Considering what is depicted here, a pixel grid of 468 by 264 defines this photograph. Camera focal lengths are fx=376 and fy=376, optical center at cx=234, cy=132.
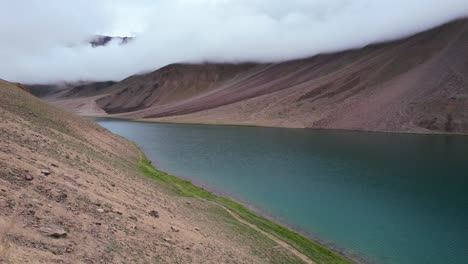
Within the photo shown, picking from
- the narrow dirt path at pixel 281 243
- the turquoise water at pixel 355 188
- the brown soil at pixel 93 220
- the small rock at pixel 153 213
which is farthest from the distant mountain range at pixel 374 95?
the small rock at pixel 153 213

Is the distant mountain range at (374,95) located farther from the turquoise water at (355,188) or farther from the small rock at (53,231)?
the small rock at (53,231)

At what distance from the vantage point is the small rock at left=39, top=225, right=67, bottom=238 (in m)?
11.3

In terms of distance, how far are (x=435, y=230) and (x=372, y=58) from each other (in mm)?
132790

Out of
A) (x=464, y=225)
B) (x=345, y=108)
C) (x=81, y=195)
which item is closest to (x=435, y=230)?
(x=464, y=225)

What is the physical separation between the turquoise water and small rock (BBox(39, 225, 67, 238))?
53.2ft

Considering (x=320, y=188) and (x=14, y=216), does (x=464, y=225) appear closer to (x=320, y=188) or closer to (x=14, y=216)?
(x=320, y=188)

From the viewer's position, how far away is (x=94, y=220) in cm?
1374

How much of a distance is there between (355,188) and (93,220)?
1099 inches

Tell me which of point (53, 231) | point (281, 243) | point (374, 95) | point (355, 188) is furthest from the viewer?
point (374, 95)

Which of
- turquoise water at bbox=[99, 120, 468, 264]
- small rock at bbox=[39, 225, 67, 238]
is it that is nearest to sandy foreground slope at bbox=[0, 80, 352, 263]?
small rock at bbox=[39, 225, 67, 238]

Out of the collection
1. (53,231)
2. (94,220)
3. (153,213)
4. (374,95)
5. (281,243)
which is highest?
(374,95)

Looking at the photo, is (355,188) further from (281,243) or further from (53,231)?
(53,231)

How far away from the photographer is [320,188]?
3597cm

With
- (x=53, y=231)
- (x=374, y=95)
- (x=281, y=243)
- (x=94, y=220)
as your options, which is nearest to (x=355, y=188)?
(x=281, y=243)
